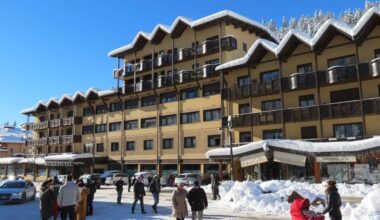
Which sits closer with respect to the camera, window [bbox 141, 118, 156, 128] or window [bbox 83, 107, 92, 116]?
window [bbox 141, 118, 156, 128]

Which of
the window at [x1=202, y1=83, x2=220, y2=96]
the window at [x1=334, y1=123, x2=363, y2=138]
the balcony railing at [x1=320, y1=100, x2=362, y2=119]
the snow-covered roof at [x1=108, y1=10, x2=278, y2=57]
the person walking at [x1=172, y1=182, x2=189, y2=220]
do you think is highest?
the snow-covered roof at [x1=108, y1=10, x2=278, y2=57]

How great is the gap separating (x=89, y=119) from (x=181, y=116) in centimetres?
1716

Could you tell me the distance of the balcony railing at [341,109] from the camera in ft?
91.4

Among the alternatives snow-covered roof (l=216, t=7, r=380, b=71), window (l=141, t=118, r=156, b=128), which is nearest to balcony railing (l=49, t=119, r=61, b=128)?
window (l=141, t=118, r=156, b=128)

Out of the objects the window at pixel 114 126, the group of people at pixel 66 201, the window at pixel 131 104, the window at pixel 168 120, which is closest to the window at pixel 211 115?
the window at pixel 168 120

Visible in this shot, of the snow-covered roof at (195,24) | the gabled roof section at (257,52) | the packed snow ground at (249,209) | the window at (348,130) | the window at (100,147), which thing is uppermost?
the snow-covered roof at (195,24)

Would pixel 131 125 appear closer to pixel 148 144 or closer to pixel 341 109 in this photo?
A: pixel 148 144

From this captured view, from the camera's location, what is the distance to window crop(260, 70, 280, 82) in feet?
111

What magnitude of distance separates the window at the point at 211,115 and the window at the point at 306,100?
28.2 feet

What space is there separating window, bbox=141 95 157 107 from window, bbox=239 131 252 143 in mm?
12998

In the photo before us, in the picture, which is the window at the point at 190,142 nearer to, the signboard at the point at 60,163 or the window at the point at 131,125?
the window at the point at 131,125

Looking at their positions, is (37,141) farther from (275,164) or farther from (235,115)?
(275,164)

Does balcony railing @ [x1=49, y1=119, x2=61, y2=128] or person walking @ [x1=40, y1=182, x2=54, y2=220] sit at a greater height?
balcony railing @ [x1=49, y1=119, x2=61, y2=128]

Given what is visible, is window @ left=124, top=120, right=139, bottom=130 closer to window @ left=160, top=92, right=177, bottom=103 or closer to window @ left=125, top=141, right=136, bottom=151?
window @ left=125, top=141, right=136, bottom=151
